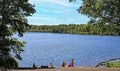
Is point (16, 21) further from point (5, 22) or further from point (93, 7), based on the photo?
point (93, 7)

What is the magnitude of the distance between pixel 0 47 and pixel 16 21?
8.24 ft

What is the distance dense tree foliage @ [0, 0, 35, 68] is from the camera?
93.1 feet

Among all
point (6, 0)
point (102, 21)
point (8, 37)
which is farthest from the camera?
point (102, 21)

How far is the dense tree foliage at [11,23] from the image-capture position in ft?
93.1

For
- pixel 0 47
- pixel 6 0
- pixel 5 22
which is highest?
pixel 6 0

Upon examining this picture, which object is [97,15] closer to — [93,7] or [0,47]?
[93,7]

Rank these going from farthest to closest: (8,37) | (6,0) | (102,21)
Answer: (102,21)
(8,37)
(6,0)

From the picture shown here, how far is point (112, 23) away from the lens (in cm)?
3200

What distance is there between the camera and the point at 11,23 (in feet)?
95.9

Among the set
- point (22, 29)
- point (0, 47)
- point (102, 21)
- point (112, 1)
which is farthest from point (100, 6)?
point (0, 47)

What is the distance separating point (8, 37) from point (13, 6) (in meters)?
2.96

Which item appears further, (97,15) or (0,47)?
(97,15)

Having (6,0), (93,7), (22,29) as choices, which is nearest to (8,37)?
(22,29)

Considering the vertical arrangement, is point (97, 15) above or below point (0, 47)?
above
